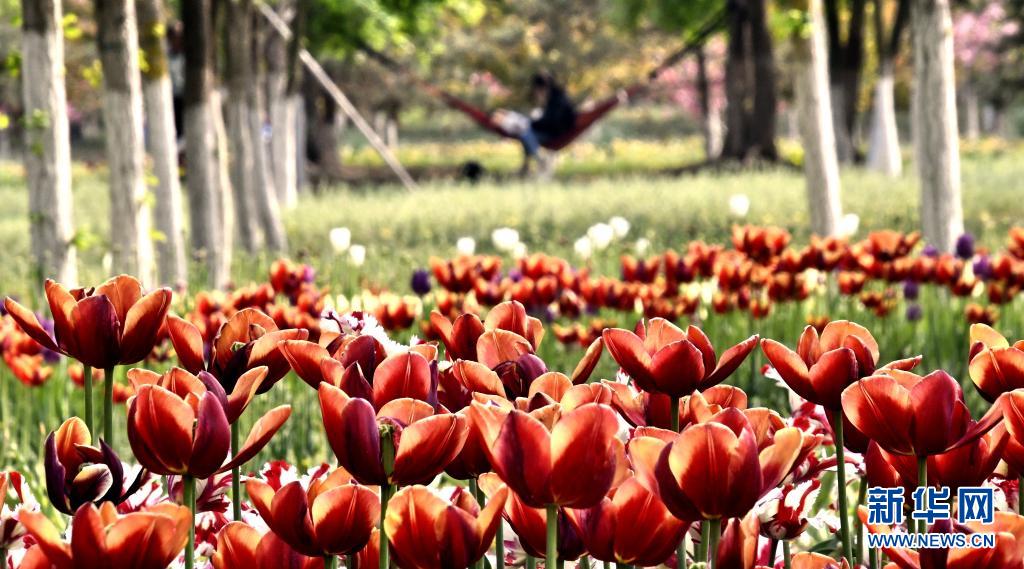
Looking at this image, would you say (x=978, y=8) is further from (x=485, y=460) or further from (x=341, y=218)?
(x=485, y=460)

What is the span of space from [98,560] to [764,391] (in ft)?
13.4

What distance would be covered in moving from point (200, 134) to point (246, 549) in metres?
8.18

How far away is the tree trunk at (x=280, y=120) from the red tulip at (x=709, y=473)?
52.4 feet

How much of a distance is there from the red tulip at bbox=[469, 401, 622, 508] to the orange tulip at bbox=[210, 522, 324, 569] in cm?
25

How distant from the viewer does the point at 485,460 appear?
1.40m

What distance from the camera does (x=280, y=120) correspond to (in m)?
17.5

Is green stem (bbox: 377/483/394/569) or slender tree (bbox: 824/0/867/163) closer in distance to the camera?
green stem (bbox: 377/483/394/569)

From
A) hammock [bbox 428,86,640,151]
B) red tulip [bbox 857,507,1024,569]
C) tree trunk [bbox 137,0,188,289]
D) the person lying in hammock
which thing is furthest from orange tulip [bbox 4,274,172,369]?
the person lying in hammock

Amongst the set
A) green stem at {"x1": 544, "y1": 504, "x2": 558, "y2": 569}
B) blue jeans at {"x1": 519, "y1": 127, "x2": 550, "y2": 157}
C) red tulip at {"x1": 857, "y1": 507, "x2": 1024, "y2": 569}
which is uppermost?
blue jeans at {"x1": 519, "y1": 127, "x2": 550, "y2": 157}

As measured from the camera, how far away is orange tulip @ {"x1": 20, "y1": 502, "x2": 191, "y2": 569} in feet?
3.64

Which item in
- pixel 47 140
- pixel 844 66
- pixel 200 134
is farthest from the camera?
pixel 844 66

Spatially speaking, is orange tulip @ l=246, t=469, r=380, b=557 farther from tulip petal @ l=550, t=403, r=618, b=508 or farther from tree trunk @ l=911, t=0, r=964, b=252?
tree trunk @ l=911, t=0, r=964, b=252

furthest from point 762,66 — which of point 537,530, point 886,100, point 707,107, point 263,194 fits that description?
point 537,530

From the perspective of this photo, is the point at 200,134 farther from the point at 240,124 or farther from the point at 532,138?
the point at 532,138
